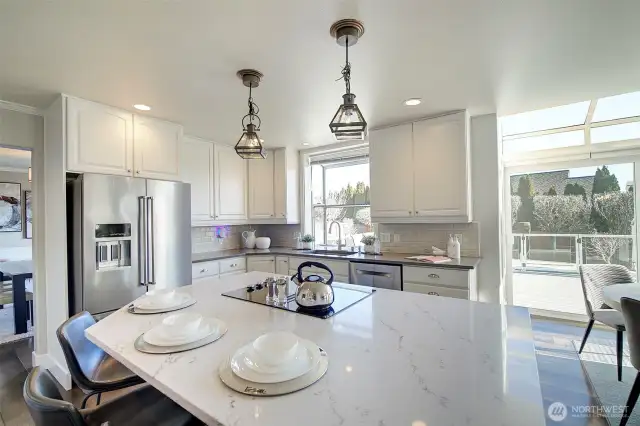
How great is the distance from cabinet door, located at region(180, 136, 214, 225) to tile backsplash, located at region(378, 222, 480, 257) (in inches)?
86.8

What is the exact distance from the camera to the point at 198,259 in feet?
11.3

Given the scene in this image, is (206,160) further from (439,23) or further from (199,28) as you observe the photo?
(439,23)

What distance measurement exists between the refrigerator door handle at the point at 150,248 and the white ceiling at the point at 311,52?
92 cm

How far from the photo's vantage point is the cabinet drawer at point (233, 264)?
12.2 feet

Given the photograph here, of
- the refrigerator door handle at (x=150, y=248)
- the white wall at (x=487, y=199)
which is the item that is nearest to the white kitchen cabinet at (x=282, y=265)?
the refrigerator door handle at (x=150, y=248)

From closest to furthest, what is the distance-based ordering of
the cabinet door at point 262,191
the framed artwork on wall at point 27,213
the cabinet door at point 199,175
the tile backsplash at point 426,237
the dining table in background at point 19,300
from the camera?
the tile backsplash at point 426,237 → the dining table in background at point 19,300 → the cabinet door at point 199,175 → the cabinet door at point 262,191 → the framed artwork on wall at point 27,213

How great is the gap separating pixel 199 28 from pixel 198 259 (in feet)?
8.12

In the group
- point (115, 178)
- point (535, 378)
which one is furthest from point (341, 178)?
point (535, 378)

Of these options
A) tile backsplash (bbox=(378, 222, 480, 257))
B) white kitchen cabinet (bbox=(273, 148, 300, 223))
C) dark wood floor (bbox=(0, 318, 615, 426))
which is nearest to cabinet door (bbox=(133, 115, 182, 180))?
white kitchen cabinet (bbox=(273, 148, 300, 223))

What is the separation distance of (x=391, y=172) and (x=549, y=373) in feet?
7.44

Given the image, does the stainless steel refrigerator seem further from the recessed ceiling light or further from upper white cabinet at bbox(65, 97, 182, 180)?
the recessed ceiling light

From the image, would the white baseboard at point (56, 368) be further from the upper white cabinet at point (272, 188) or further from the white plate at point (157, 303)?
the upper white cabinet at point (272, 188)

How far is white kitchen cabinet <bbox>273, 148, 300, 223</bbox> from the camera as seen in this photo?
14.2 feet

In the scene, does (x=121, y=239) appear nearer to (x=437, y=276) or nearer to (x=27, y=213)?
(x=437, y=276)
